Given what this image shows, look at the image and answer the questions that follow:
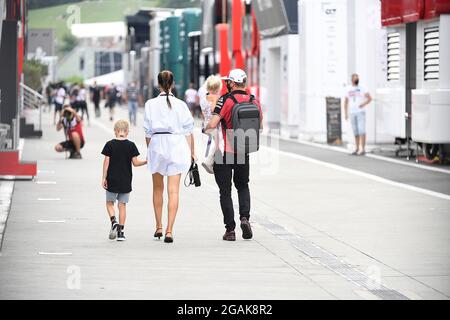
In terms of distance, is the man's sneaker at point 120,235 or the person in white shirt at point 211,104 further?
the person in white shirt at point 211,104

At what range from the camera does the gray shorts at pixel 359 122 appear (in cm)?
2753

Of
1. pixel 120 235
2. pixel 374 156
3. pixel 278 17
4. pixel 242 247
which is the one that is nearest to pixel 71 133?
pixel 374 156

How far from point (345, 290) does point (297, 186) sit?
1019 centimetres

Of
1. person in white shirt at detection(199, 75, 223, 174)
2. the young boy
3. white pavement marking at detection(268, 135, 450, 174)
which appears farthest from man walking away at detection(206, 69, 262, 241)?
white pavement marking at detection(268, 135, 450, 174)

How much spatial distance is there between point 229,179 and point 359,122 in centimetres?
1465

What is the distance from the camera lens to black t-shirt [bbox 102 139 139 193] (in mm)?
12945

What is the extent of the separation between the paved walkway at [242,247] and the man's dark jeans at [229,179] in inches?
11.8

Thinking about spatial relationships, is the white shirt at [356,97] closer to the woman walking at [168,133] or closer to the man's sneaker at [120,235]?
the woman walking at [168,133]

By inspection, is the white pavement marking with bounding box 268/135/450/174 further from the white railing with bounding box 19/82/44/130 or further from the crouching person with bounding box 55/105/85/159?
the white railing with bounding box 19/82/44/130

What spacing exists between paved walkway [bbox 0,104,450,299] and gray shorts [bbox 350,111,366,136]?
23.1 feet

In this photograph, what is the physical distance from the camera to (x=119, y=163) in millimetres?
12953

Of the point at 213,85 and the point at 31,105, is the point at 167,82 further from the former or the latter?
the point at 31,105

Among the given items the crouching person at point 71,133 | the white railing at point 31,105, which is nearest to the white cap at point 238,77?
the crouching person at point 71,133

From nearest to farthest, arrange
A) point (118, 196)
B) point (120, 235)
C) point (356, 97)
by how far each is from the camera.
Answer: point (120, 235) < point (118, 196) < point (356, 97)
